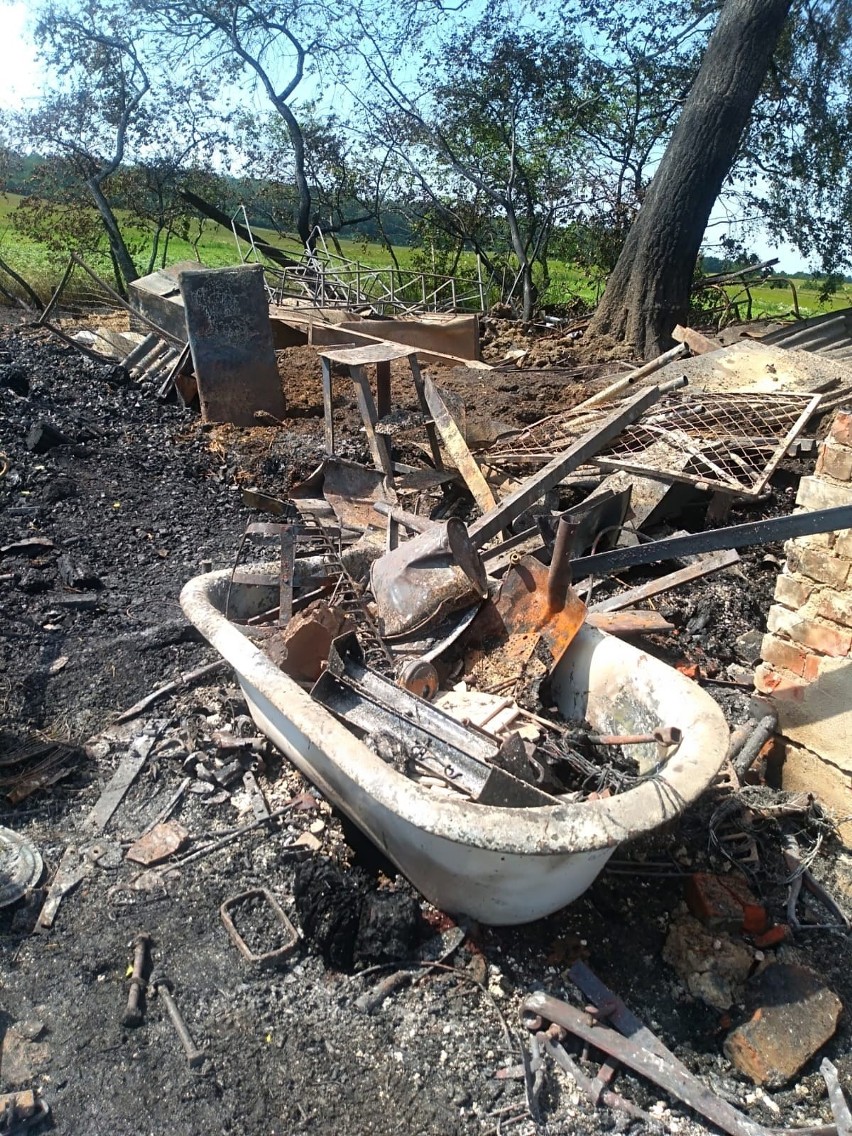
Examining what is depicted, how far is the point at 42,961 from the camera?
8.84 ft

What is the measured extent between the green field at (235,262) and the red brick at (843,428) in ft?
30.5

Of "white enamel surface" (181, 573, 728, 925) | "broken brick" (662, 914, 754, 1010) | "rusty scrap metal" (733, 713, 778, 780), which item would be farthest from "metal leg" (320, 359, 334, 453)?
"broken brick" (662, 914, 754, 1010)

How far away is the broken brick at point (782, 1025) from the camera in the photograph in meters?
2.45

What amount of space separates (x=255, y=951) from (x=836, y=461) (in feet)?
8.87

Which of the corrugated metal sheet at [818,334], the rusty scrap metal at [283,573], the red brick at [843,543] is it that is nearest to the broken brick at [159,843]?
the rusty scrap metal at [283,573]

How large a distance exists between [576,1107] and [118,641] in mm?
3233

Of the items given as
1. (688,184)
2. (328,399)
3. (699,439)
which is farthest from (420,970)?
(688,184)

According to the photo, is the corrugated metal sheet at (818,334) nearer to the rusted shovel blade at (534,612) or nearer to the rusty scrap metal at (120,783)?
the rusted shovel blade at (534,612)

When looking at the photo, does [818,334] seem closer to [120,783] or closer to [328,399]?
[328,399]

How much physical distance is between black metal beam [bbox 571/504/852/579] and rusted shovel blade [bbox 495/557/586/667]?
0.17 meters

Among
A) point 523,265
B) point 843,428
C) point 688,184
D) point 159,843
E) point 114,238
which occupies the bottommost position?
point 159,843

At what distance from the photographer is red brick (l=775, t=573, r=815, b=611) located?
3291 mm

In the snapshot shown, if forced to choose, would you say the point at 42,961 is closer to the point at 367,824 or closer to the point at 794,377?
the point at 367,824

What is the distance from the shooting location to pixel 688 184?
8516 mm
